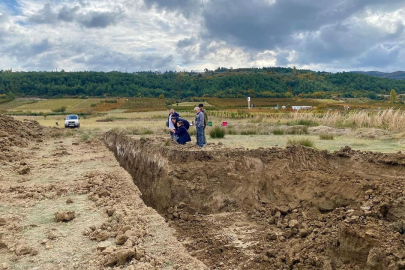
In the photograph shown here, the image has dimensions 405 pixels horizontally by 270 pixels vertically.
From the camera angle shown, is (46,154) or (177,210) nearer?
(177,210)

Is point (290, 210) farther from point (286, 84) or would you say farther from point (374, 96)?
point (286, 84)

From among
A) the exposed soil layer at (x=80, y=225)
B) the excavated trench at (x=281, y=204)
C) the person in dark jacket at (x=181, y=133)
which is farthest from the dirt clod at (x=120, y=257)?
the person in dark jacket at (x=181, y=133)

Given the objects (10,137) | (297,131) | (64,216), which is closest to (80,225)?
(64,216)

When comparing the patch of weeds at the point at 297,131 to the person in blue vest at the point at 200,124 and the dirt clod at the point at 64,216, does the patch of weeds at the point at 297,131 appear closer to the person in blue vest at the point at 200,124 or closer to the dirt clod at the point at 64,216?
the person in blue vest at the point at 200,124

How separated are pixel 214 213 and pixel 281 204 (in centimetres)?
152

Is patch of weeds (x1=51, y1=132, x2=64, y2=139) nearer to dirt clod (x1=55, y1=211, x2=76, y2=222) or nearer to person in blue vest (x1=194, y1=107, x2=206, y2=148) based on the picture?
person in blue vest (x1=194, y1=107, x2=206, y2=148)

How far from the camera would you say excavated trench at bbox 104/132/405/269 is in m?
4.91

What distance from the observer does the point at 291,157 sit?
999 cm

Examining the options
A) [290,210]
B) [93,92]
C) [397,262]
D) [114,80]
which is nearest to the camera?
[397,262]

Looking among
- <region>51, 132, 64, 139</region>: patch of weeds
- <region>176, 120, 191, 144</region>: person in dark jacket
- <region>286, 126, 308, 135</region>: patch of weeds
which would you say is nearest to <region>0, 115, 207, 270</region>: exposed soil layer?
<region>176, 120, 191, 144</region>: person in dark jacket

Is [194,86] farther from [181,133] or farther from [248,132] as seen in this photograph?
[181,133]

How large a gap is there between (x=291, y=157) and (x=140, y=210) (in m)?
4.15

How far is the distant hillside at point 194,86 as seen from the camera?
11888 centimetres

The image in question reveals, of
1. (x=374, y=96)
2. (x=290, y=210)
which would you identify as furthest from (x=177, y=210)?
(x=374, y=96)
